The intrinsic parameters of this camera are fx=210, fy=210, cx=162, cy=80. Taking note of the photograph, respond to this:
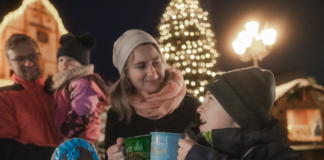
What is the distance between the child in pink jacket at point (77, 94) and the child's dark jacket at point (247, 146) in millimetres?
1285

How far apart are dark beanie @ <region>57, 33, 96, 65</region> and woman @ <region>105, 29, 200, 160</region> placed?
80cm

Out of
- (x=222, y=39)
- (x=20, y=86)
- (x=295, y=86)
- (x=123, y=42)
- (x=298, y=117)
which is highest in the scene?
(x=222, y=39)

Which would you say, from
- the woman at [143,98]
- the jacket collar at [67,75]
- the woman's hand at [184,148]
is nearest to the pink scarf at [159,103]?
the woman at [143,98]

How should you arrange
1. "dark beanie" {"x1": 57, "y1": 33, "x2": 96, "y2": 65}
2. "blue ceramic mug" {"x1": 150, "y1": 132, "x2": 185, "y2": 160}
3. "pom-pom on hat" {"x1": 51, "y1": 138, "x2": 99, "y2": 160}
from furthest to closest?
"dark beanie" {"x1": 57, "y1": 33, "x2": 96, "y2": 65} < "pom-pom on hat" {"x1": 51, "y1": 138, "x2": 99, "y2": 160} < "blue ceramic mug" {"x1": 150, "y1": 132, "x2": 185, "y2": 160}

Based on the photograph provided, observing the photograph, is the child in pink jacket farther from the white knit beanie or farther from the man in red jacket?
the white knit beanie

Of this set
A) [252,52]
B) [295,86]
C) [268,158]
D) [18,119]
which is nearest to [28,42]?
[18,119]

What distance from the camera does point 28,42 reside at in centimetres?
190

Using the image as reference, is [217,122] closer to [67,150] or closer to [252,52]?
[67,150]

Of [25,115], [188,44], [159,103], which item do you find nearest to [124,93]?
[159,103]

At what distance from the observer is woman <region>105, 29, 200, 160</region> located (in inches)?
62.6

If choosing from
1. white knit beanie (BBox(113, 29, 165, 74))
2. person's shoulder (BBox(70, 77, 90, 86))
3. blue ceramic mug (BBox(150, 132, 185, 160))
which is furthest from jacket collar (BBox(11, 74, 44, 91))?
blue ceramic mug (BBox(150, 132, 185, 160))

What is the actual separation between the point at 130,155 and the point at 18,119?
1164mm

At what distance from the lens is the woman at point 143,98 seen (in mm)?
1589

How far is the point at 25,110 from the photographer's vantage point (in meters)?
1.68
